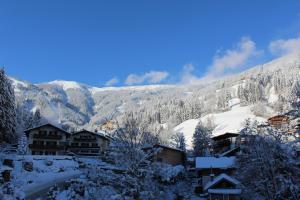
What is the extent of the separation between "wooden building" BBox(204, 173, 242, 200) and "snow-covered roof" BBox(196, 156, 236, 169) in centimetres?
1000

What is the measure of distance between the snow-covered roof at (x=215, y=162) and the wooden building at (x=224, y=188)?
394 inches

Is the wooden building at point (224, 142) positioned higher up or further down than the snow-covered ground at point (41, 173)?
higher up

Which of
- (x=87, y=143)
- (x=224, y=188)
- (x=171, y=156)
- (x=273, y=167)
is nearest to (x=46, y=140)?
(x=87, y=143)

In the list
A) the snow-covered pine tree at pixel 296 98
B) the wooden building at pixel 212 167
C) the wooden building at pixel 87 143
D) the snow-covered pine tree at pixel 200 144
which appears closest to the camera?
the snow-covered pine tree at pixel 296 98

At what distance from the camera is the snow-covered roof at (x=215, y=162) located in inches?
2576

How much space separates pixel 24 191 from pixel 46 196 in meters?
3.03

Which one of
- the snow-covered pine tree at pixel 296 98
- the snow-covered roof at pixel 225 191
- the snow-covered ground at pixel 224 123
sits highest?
the snow-covered ground at pixel 224 123

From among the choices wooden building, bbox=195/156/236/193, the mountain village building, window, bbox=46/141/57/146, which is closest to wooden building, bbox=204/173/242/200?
wooden building, bbox=195/156/236/193

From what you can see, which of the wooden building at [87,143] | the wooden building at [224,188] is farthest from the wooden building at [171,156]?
the wooden building at [224,188]

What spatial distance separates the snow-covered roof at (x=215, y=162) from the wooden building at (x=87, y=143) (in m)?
25.7

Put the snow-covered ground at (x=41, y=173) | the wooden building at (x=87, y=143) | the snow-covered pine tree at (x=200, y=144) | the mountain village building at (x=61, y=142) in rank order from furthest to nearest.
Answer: the snow-covered pine tree at (x=200, y=144)
the wooden building at (x=87, y=143)
the mountain village building at (x=61, y=142)
the snow-covered ground at (x=41, y=173)

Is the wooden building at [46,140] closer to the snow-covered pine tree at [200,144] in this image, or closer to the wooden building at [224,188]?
the snow-covered pine tree at [200,144]

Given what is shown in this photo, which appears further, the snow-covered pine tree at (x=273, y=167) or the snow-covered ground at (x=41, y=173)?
the snow-covered ground at (x=41, y=173)

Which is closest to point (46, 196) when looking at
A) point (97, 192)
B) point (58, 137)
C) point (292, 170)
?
point (97, 192)
